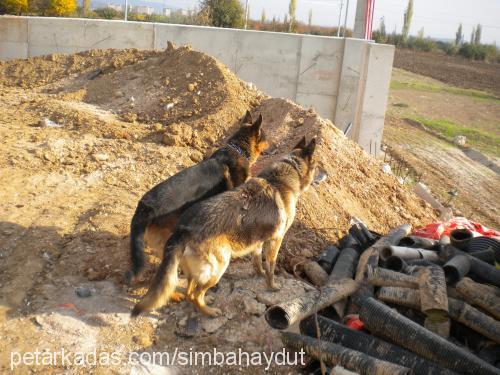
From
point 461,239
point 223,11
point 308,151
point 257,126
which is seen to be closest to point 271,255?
point 308,151

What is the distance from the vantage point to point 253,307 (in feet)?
16.6

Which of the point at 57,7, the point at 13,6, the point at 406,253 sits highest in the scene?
the point at 57,7

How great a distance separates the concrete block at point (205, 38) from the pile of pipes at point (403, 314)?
10.0 meters

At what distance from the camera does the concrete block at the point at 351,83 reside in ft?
44.4

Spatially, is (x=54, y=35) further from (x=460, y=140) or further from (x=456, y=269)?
(x=460, y=140)

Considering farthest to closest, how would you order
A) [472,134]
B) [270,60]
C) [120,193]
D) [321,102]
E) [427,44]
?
1. [427,44]
2. [472,134]
3. [270,60]
4. [321,102]
5. [120,193]

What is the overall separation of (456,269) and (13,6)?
1810cm

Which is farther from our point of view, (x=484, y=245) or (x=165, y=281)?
(x=484, y=245)

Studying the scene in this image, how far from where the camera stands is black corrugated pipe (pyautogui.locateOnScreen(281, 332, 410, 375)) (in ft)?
12.9

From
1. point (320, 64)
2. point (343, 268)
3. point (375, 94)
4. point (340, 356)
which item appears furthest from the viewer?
point (320, 64)

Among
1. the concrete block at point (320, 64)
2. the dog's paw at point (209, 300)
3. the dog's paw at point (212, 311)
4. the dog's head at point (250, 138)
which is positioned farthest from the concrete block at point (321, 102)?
the dog's paw at point (212, 311)

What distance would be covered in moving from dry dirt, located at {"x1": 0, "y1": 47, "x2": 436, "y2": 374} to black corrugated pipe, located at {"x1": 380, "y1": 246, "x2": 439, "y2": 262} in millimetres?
1023

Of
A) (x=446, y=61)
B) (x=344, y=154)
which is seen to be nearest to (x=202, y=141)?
(x=344, y=154)

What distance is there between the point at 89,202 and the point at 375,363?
431 cm
